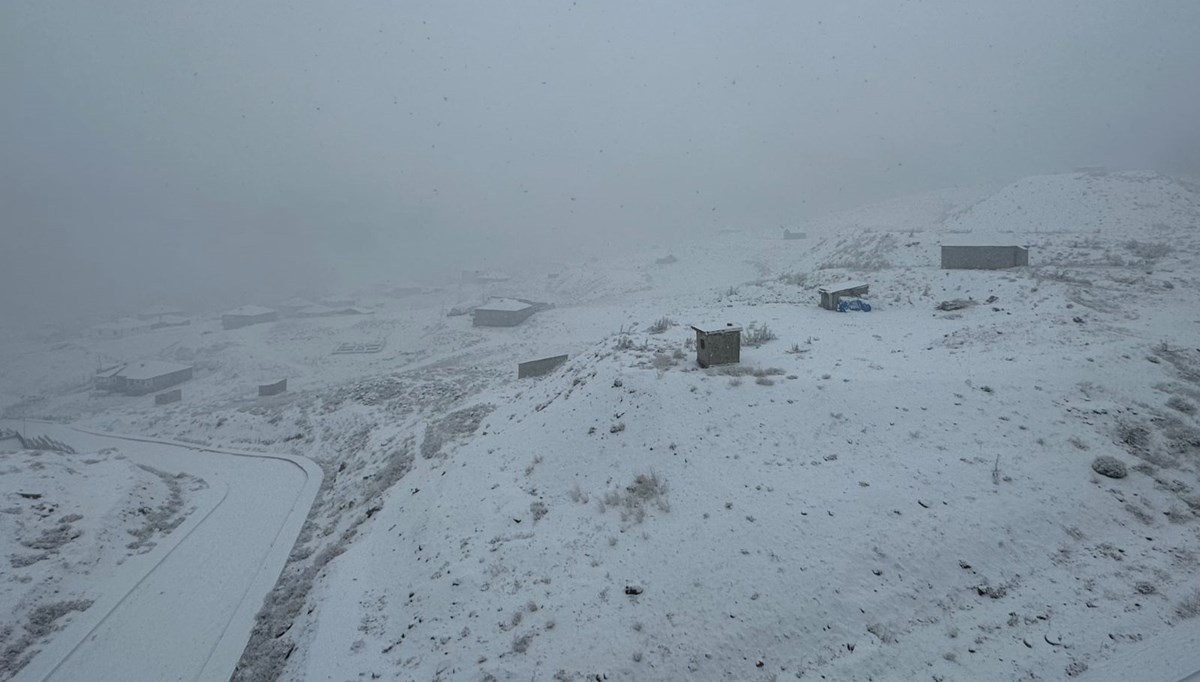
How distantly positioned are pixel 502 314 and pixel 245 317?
41850 millimetres

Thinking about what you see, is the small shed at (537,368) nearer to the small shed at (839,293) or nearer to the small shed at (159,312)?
the small shed at (839,293)

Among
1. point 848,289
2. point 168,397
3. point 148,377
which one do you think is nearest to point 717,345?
point 848,289

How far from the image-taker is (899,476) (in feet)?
40.8

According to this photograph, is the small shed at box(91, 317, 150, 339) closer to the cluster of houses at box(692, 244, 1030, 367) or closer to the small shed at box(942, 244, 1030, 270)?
the cluster of houses at box(692, 244, 1030, 367)

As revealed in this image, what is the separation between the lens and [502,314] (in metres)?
54.1

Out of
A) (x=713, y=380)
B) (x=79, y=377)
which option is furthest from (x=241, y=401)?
(x=713, y=380)

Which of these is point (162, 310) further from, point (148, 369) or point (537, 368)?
point (537, 368)

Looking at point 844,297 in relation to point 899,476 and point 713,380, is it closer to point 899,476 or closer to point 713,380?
point 713,380

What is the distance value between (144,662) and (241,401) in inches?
1214

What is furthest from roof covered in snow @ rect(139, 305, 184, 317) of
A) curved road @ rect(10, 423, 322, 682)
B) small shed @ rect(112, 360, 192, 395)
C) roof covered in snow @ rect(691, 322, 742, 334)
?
roof covered in snow @ rect(691, 322, 742, 334)

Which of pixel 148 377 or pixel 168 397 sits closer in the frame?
pixel 168 397

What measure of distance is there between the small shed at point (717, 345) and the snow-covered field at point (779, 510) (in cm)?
85

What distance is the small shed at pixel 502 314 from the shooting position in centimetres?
5409

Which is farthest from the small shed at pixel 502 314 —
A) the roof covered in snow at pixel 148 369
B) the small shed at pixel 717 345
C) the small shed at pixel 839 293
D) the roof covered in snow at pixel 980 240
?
the roof covered in snow at pixel 980 240
